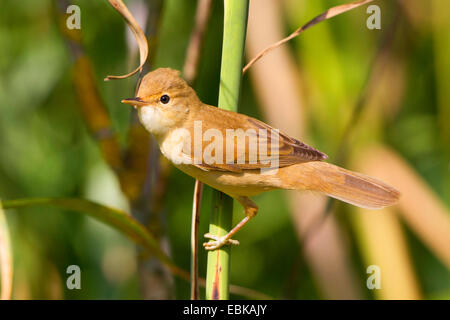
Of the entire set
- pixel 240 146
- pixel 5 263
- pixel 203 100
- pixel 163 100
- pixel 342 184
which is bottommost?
pixel 5 263

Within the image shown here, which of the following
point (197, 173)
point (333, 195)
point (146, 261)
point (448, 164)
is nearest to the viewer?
point (197, 173)

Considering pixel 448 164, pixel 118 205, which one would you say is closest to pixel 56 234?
pixel 118 205

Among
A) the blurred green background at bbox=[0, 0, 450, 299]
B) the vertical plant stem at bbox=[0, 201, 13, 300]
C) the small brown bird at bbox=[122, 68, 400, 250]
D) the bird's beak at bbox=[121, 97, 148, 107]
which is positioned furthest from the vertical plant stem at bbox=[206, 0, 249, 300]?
the blurred green background at bbox=[0, 0, 450, 299]

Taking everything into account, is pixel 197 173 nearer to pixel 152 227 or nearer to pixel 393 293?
pixel 152 227

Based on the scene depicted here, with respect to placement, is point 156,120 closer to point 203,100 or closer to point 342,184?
point 342,184

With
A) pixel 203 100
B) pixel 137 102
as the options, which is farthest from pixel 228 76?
pixel 203 100

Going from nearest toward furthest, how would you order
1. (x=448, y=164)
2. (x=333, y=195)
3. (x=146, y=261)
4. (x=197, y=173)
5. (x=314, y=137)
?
1. (x=197, y=173)
2. (x=333, y=195)
3. (x=146, y=261)
4. (x=448, y=164)
5. (x=314, y=137)
